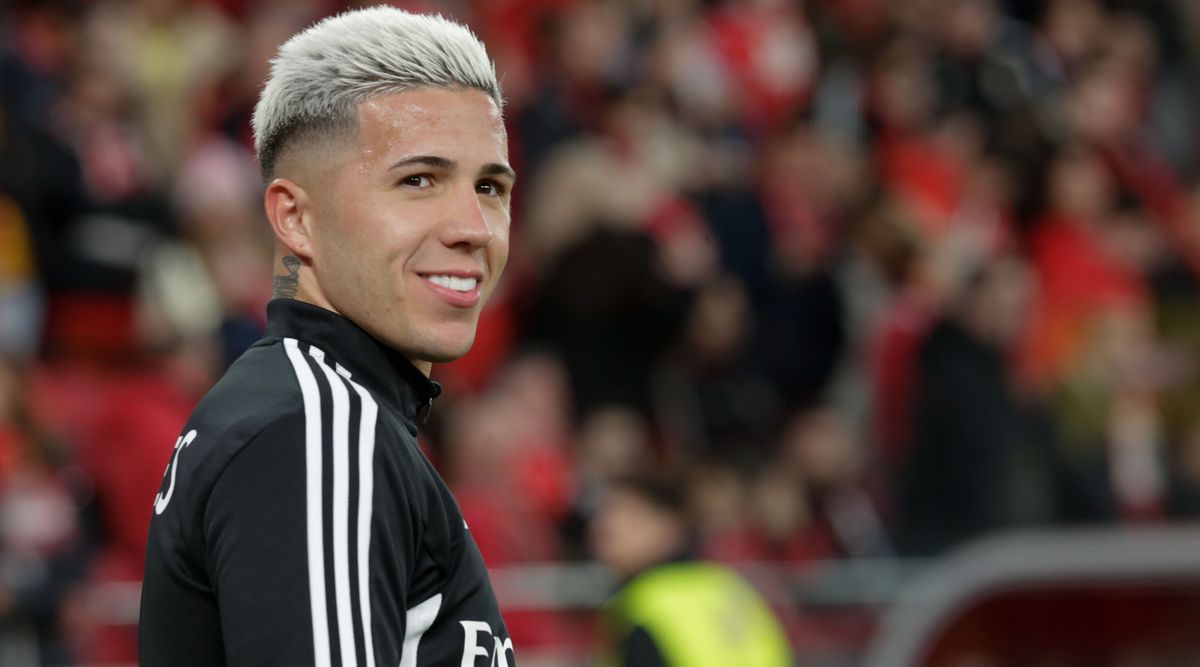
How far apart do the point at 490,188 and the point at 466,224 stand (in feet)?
0.33

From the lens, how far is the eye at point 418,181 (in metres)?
2.29

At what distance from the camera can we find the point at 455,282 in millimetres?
2314

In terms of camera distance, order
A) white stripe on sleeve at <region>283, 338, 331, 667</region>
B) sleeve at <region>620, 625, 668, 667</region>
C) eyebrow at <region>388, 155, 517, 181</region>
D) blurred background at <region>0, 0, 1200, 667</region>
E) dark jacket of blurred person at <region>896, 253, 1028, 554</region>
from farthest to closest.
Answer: dark jacket of blurred person at <region>896, 253, 1028, 554</region> → blurred background at <region>0, 0, 1200, 667</region> → sleeve at <region>620, 625, 668, 667</region> → eyebrow at <region>388, 155, 517, 181</region> → white stripe on sleeve at <region>283, 338, 331, 667</region>

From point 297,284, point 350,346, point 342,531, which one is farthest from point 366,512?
point 297,284

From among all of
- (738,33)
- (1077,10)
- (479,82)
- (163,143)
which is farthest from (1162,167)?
(479,82)

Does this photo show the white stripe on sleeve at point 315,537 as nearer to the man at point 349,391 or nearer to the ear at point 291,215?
the man at point 349,391

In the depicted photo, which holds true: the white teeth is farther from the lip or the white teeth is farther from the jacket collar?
the jacket collar

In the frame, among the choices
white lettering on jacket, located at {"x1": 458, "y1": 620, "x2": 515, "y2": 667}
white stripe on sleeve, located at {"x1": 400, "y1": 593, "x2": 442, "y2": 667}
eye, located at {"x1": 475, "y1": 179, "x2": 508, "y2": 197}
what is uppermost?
eye, located at {"x1": 475, "y1": 179, "x2": 508, "y2": 197}

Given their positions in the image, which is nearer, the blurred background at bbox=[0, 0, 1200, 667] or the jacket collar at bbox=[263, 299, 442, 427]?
the jacket collar at bbox=[263, 299, 442, 427]

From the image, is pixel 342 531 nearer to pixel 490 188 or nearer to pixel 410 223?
pixel 410 223

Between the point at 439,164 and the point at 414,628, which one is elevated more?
the point at 439,164

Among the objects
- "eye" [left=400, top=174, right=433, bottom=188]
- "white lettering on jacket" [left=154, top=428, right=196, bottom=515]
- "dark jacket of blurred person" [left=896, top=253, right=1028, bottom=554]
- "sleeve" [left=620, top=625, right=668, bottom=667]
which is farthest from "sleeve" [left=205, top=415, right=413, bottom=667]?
"dark jacket of blurred person" [left=896, top=253, right=1028, bottom=554]

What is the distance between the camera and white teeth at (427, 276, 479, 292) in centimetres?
230

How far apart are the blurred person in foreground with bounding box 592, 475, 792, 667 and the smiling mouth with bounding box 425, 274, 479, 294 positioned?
2.76 m
